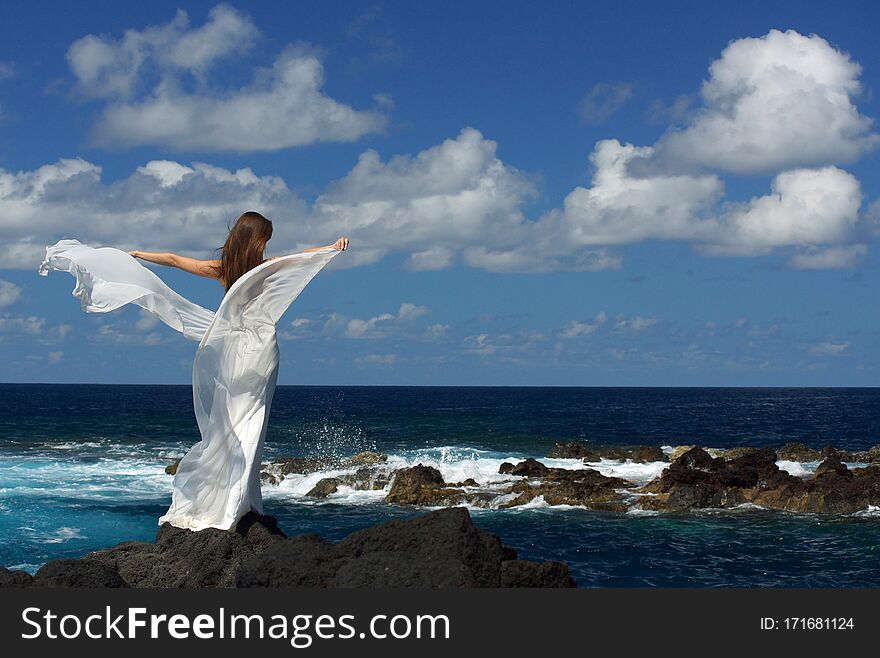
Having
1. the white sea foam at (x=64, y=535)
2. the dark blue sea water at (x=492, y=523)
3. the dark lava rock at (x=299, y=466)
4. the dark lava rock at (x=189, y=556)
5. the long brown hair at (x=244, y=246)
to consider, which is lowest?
the dark blue sea water at (x=492, y=523)

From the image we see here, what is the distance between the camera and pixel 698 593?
5.59 m

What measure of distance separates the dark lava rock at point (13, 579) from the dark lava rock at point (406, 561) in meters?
1.44

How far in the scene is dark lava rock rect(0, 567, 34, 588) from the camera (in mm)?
6289

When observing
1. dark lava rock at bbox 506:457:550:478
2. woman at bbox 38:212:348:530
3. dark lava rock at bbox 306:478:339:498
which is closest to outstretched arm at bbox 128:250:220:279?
woman at bbox 38:212:348:530

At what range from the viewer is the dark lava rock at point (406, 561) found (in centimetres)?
609

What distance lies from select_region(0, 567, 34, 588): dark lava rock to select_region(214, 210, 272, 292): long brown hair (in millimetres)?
2807

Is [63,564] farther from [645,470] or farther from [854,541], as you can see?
[645,470]

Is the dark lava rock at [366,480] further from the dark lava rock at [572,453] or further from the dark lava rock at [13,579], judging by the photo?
the dark lava rock at [13,579]

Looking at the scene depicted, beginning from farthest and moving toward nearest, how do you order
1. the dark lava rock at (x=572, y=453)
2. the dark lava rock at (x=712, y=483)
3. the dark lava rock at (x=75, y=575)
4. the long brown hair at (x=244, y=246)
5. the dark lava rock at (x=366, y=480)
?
the dark lava rock at (x=572, y=453)
the dark lava rock at (x=366, y=480)
the dark lava rock at (x=712, y=483)
the long brown hair at (x=244, y=246)
the dark lava rock at (x=75, y=575)

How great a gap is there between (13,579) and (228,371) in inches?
95.1

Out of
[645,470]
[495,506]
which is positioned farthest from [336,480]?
[645,470]

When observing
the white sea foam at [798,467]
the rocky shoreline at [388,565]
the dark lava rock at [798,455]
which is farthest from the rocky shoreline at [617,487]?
the rocky shoreline at [388,565]

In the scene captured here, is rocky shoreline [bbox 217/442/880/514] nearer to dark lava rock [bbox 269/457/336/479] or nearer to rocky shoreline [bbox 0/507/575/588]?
dark lava rock [bbox 269/457/336/479]

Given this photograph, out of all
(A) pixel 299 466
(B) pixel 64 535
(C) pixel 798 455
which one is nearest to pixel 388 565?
(B) pixel 64 535
